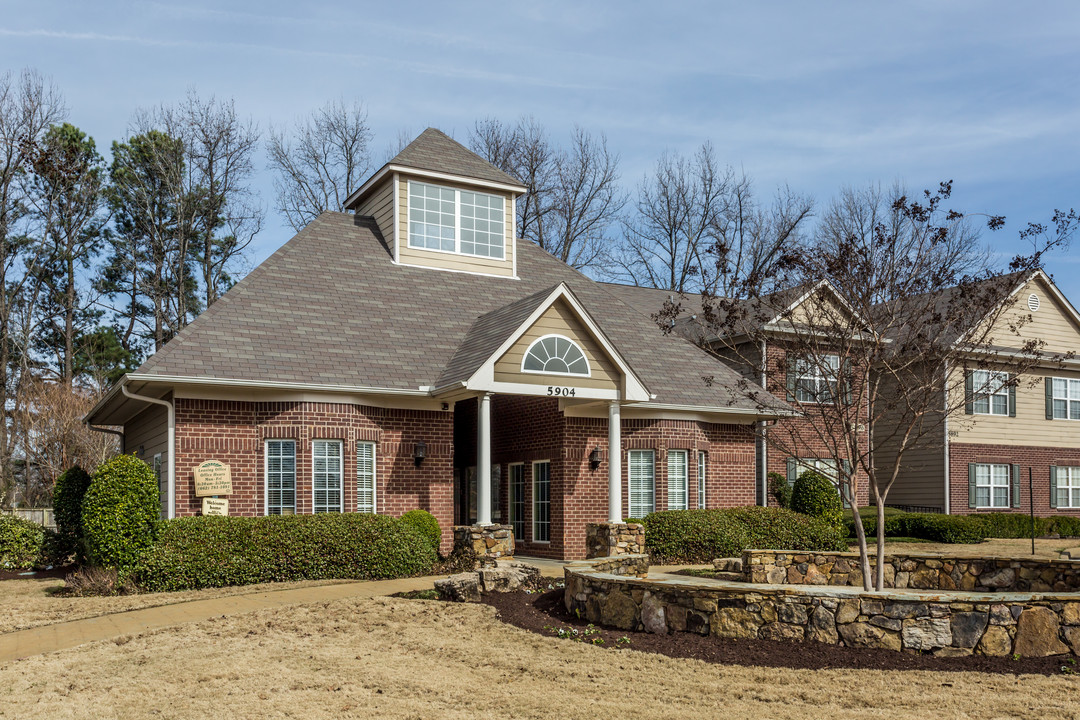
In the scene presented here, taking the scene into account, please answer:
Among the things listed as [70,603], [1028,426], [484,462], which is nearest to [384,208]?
[484,462]

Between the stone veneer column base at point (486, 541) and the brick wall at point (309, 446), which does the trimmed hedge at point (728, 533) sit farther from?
the brick wall at point (309, 446)

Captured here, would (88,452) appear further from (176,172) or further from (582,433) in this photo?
(582,433)

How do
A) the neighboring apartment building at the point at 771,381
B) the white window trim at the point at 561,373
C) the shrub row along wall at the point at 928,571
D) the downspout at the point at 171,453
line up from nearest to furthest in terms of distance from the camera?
1. the shrub row along wall at the point at 928,571
2. the downspout at the point at 171,453
3. the white window trim at the point at 561,373
4. the neighboring apartment building at the point at 771,381

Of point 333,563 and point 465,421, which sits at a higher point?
point 465,421

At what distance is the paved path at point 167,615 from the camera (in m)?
10.8

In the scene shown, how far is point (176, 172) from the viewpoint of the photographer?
123ft

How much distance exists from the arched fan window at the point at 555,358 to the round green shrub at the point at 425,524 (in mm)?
3168

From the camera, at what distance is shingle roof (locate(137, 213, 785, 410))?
17562 mm

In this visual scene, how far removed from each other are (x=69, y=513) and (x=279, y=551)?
22.6ft

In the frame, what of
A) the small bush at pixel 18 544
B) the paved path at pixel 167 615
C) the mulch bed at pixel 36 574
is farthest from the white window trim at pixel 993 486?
the small bush at pixel 18 544

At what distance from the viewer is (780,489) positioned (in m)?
26.5

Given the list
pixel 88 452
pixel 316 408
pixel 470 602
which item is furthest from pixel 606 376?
pixel 88 452

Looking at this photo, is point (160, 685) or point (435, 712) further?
point (160, 685)

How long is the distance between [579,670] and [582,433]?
36.7 feet
